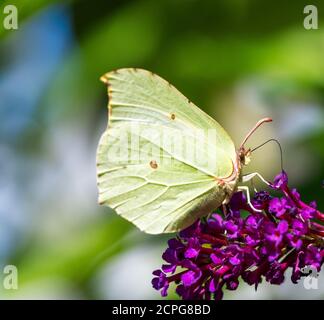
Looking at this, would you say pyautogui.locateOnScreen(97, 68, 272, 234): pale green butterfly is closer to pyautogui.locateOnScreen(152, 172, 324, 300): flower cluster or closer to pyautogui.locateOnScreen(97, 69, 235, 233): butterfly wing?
pyautogui.locateOnScreen(97, 69, 235, 233): butterfly wing

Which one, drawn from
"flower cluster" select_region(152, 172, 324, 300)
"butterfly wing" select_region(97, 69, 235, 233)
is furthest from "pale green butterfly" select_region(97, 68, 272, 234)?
"flower cluster" select_region(152, 172, 324, 300)

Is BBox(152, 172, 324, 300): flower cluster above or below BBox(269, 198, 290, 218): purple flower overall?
below

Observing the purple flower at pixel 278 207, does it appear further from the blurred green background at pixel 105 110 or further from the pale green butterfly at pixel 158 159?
the blurred green background at pixel 105 110

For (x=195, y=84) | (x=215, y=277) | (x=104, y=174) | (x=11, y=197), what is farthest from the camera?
(x=11, y=197)

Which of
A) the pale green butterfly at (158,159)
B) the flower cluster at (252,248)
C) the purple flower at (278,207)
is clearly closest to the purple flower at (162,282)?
the flower cluster at (252,248)

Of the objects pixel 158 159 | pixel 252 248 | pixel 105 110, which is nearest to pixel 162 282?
pixel 252 248
